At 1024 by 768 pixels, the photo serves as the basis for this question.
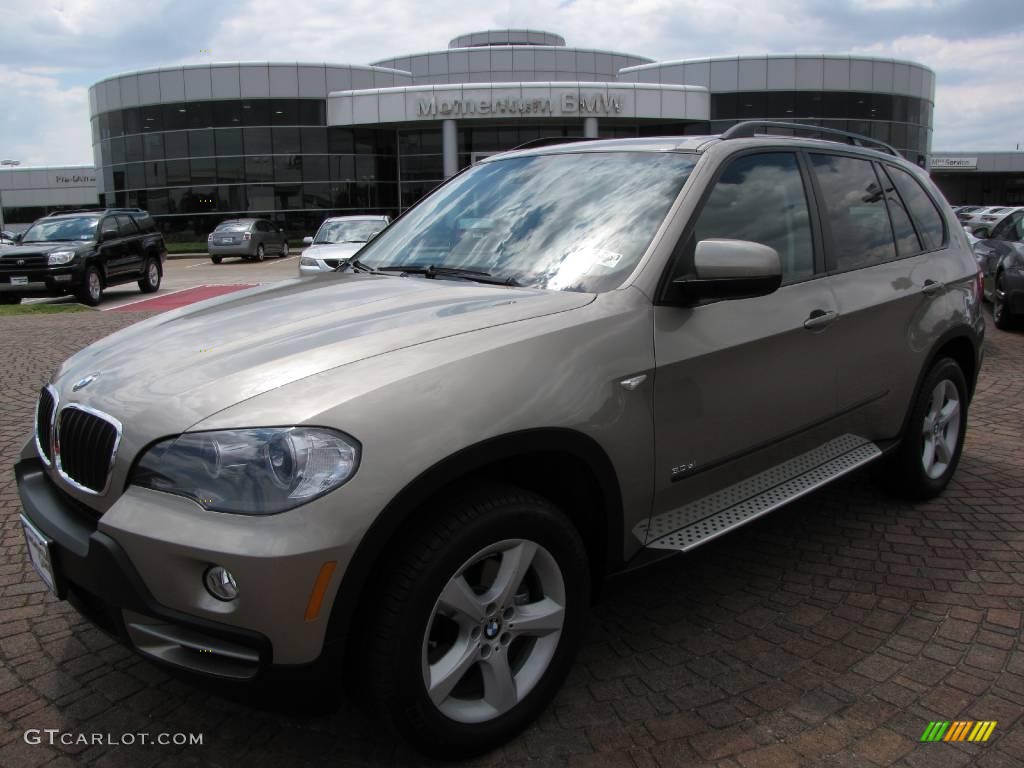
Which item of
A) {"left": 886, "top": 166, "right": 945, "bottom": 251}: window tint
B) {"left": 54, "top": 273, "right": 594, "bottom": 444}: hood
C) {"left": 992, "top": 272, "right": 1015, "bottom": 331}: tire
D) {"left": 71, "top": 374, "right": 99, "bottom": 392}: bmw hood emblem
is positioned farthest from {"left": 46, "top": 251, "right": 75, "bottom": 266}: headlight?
{"left": 992, "top": 272, "right": 1015, "bottom": 331}: tire

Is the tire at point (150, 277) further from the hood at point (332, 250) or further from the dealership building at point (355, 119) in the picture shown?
the dealership building at point (355, 119)

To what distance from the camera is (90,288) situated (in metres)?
15.7

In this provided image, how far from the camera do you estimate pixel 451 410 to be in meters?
2.14

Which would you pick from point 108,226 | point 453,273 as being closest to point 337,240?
point 108,226

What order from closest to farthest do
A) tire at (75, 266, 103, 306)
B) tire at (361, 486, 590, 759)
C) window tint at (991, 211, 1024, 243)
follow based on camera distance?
tire at (361, 486, 590, 759) → window tint at (991, 211, 1024, 243) → tire at (75, 266, 103, 306)

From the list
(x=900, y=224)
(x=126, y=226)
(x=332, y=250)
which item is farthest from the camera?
(x=126, y=226)

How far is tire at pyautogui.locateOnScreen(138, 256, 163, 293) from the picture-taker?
18328 millimetres

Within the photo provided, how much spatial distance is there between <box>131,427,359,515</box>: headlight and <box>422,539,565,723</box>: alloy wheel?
449 mm

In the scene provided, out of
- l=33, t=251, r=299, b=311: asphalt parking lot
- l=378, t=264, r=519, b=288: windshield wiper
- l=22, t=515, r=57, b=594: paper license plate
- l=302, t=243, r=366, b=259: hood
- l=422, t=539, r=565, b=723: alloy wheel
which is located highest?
l=378, t=264, r=519, b=288: windshield wiper

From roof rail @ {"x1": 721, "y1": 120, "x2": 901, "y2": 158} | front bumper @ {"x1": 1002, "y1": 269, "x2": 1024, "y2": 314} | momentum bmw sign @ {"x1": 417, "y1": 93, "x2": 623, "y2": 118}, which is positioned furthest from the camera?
momentum bmw sign @ {"x1": 417, "y1": 93, "x2": 623, "y2": 118}

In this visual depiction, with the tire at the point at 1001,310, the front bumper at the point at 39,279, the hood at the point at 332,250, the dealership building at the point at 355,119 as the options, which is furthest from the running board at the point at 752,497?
the dealership building at the point at 355,119

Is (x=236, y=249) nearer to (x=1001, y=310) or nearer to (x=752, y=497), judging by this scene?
(x=1001, y=310)

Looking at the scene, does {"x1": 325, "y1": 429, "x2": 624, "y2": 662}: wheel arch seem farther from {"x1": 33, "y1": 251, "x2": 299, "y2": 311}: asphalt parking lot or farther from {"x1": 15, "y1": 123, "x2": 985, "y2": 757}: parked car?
{"x1": 33, "y1": 251, "x2": 299, "y2": 311}: asphalt parking lot

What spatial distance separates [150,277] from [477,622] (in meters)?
18.5
